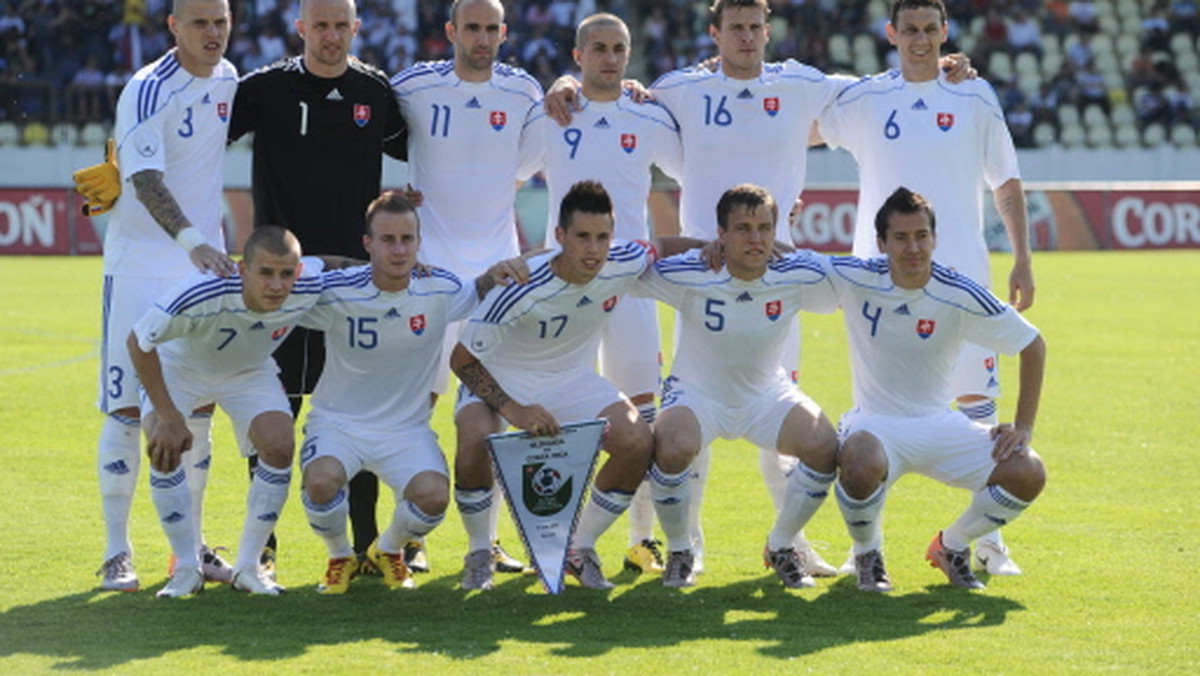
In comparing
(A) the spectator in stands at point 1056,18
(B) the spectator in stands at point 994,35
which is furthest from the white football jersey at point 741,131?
(A) the spectator in stands at point 1056,18

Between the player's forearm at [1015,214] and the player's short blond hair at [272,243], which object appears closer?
the player's short blond hair at [272,243]

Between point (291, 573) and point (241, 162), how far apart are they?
19975mm

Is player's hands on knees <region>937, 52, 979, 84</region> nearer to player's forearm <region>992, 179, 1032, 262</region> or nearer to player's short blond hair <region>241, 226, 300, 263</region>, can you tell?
player's forearm <region>992, 179, 1032, 262</region>

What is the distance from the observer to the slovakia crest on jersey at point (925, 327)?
21.7ft

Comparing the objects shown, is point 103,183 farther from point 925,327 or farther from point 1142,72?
point 1142,72

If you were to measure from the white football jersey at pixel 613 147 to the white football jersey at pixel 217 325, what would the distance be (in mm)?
1241

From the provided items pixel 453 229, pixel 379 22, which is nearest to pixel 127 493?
pixel 453 229

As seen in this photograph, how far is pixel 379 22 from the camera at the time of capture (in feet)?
96.0

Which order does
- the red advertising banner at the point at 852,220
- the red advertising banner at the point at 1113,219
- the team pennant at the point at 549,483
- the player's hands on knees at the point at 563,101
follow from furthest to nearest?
the red advertising banner at the point at 1113,219
the red advertising banner at the point at 852,220
the player's hands on knees at the point at 563,101
the team pennant at the point at 549,483

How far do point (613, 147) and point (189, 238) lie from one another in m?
1.89

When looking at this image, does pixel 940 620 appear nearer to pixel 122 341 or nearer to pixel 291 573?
pixel 291 573

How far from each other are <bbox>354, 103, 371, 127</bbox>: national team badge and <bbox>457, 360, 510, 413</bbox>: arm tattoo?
123 centimetres

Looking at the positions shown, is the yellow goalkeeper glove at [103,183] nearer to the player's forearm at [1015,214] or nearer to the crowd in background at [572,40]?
the player's forearm at [1015,214]

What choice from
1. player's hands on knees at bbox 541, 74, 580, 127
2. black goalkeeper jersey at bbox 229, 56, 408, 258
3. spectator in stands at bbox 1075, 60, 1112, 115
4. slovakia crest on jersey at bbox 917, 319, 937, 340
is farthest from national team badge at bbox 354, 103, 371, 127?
spectator in stands at bbox 1075, 60, 1112, 115
